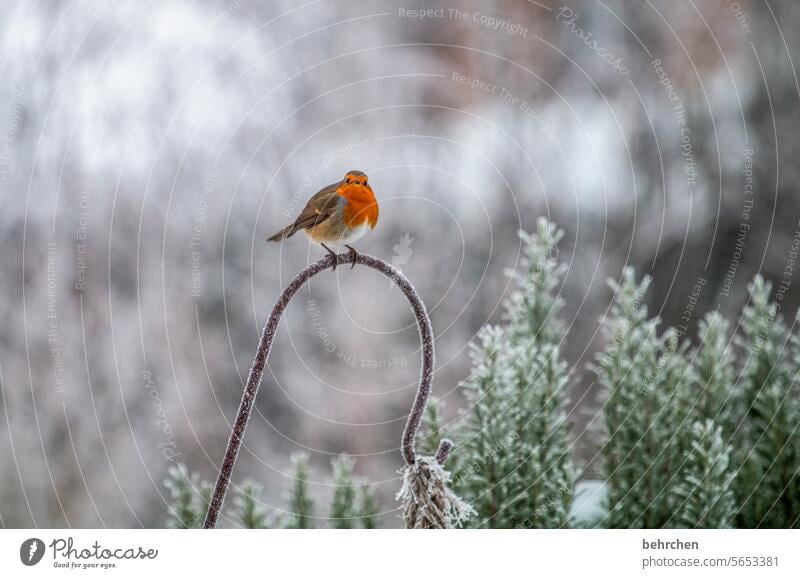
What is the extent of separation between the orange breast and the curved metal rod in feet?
0.07

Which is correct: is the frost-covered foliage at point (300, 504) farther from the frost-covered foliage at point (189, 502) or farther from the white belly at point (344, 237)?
the white belly at point (344, 237)

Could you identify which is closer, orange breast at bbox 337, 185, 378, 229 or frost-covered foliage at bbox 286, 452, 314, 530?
orange breast at bbox 337, 185, 378, 229

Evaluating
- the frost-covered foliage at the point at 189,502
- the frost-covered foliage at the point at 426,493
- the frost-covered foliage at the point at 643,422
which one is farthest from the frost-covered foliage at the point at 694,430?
the frost-covered foliage at the point at 189,502

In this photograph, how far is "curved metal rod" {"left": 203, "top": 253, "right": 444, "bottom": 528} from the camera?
1.08 ft

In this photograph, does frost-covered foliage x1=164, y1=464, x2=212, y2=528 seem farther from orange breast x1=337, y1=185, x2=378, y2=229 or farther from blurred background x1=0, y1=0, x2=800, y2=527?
orange breast x1=337, y1=185, x2=378, y2=229

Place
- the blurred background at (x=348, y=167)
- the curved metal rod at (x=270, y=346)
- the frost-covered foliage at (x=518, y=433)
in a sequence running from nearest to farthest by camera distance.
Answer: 1. the curved metal rod at (x=270, y=346)
2. the frost-covered foliage at (x=518, y=433)
3. the blurred background at (x=348, y=167)

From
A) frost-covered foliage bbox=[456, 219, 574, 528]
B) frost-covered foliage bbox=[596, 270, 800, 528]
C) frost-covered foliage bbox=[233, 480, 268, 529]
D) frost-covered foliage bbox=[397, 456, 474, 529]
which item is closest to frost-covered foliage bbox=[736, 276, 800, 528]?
frost-covered foliage bbox=[596, 270, 800, 528]

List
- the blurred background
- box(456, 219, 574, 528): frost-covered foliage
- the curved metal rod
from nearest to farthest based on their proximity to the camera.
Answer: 1. the curved metal rod
2. box(456, 219, 574, 528): frost-covered foliage
3. the blurred background

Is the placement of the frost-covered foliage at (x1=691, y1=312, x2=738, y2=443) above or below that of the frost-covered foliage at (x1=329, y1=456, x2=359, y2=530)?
above

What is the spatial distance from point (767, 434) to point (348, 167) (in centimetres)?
38

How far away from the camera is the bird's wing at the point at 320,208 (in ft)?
1.27

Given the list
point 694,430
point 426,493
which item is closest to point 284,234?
point 426,493

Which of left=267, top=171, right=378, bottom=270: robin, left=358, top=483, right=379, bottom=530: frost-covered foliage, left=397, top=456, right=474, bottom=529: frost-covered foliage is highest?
left=267, top=171, right=378, bottom=270: robin

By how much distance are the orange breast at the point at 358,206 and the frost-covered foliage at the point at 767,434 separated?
29 centimetres
